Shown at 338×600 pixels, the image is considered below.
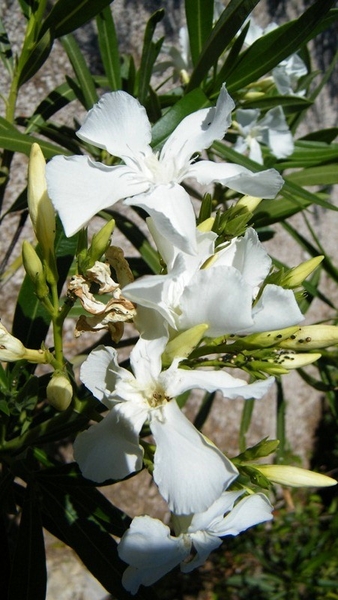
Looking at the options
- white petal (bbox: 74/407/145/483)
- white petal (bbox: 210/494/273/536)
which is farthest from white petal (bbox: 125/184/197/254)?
white petal (bbox: 210/494/273/536)

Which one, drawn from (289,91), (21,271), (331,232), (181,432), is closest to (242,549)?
(21,271)

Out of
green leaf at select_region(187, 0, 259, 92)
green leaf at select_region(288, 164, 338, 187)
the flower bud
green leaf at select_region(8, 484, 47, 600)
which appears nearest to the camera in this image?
the flower bud

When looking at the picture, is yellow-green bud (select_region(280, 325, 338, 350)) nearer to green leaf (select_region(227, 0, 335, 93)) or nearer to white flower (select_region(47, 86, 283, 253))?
white flower (select_region(47, 86, 283, 253))

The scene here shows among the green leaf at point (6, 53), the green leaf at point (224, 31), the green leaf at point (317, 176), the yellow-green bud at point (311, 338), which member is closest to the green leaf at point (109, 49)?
the green leaf at point (6, 53)

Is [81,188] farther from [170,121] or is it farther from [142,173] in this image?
[170,121]

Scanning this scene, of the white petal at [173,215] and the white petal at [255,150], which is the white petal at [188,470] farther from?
the white petal at [255,150]

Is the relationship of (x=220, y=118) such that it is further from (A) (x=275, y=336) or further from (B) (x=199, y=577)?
(B) (x=199, y=577)
